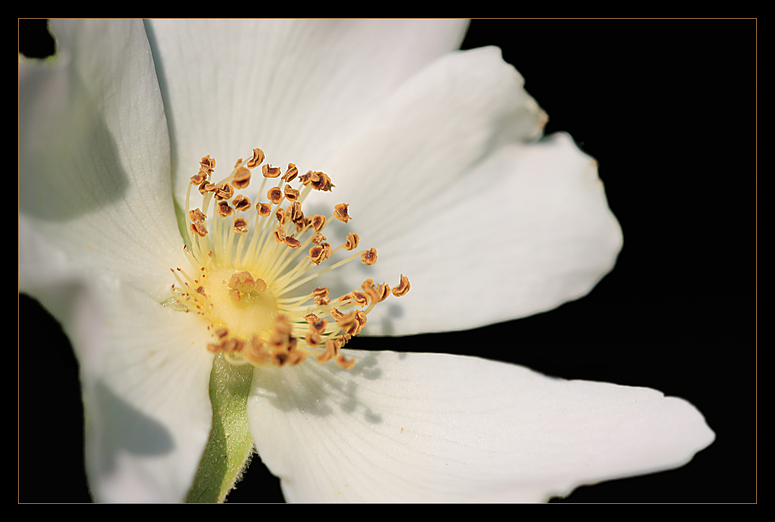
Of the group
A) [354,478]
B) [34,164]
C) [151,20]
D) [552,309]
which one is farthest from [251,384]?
[151,20]

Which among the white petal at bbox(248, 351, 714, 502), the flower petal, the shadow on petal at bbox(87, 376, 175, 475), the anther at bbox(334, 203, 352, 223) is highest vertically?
the flower petal

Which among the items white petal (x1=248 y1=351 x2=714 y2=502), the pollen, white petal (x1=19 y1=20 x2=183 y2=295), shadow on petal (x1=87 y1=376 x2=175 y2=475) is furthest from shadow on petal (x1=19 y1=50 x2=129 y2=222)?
white petal (x1=248 y1=351 x2=714 y2=502)

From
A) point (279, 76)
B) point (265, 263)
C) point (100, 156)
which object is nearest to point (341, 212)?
point (265, 263)

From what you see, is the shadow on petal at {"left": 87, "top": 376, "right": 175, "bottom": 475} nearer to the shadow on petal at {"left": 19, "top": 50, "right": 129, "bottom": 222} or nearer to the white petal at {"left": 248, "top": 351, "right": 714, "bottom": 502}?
the white petal at {"left": 248, "top": 351, "right": 714, "bottom": 502}

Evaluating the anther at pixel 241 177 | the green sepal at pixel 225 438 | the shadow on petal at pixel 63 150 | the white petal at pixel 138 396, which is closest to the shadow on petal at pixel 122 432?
the white petal at pixel 138 396

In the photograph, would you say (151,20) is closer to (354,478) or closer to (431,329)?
(431,329)

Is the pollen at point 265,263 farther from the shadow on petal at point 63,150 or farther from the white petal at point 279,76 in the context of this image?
the shadow on petal at point 63,150

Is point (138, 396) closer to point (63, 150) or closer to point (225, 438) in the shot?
point (225, 438)
